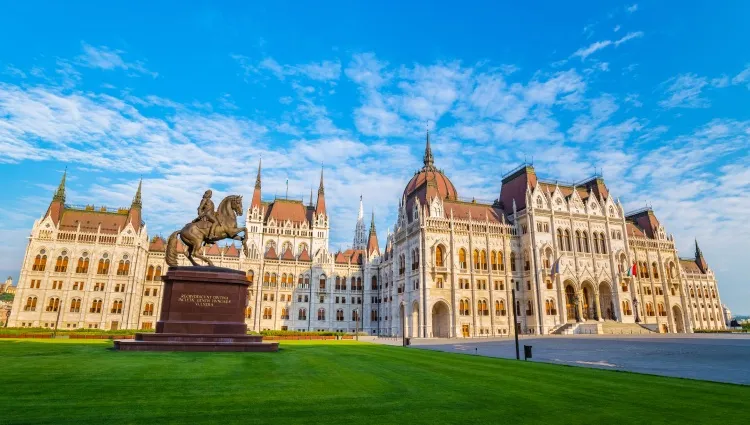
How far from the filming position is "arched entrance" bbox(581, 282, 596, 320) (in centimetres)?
6584

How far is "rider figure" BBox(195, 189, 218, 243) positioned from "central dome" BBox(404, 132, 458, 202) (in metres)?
47.2

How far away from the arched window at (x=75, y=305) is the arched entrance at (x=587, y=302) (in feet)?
262

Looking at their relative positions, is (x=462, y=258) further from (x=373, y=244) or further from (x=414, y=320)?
(x=373, y=244)

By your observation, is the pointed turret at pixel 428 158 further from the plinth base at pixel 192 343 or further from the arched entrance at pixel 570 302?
the plinth base at pixel 192 343

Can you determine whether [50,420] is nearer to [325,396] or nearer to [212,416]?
[212,416]

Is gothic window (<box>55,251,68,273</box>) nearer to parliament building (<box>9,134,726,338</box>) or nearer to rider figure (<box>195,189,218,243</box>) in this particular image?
parliament building (<box>9,134,726,338</box>)

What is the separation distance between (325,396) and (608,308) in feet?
232

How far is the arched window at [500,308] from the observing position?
6356 centimetres

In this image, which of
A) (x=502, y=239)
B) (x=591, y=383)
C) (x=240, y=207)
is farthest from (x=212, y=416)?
(x=502, y=239)

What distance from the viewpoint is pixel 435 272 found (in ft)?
201

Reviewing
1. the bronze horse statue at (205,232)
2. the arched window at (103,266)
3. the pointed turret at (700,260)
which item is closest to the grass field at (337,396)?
the bronze horse statue at (205,232)

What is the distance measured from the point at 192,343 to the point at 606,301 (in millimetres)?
66906

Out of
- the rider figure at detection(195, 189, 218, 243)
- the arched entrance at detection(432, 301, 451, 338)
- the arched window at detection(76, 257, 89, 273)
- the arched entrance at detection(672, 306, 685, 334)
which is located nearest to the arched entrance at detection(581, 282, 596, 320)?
the arched entrance at detection(432, 301, 451, 338)

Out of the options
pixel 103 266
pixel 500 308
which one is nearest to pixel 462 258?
pixel 500 308
